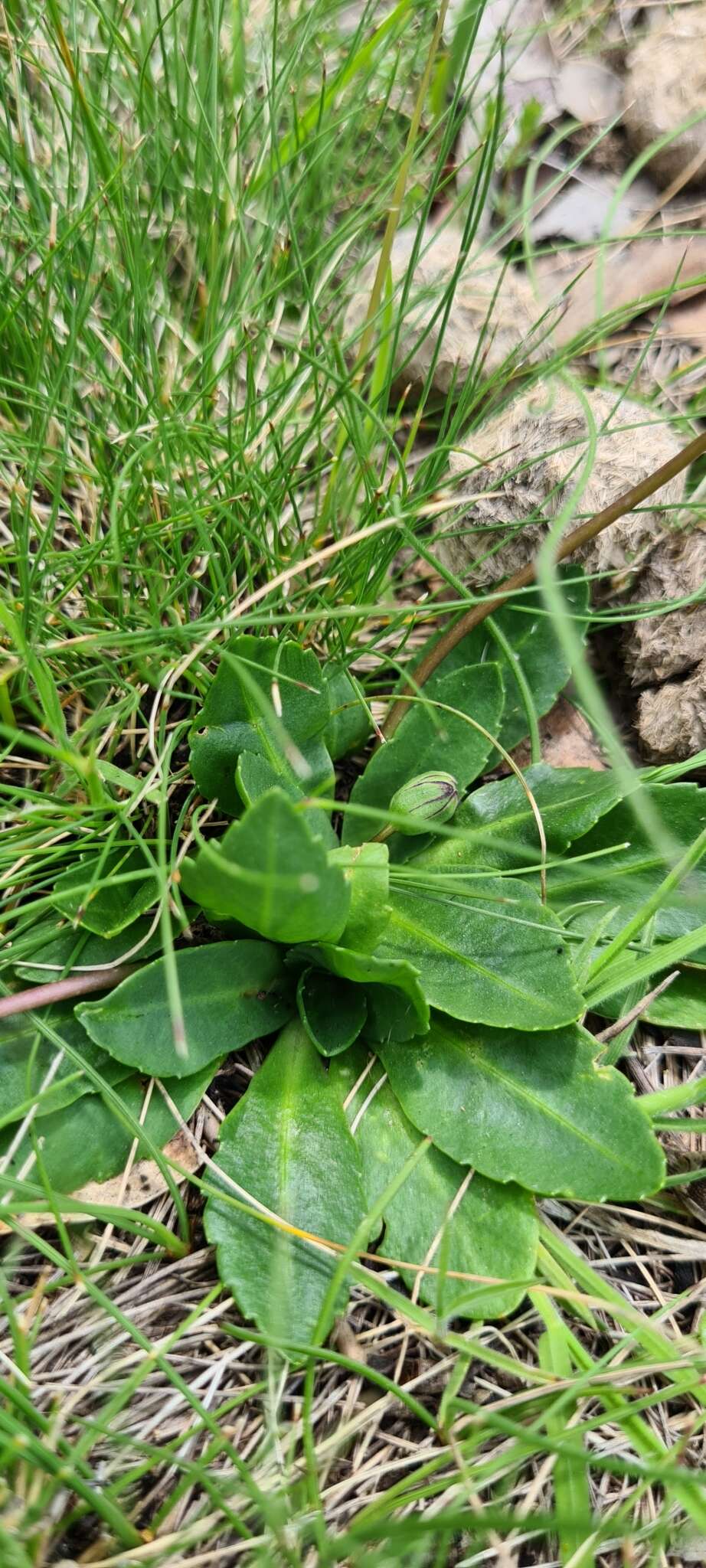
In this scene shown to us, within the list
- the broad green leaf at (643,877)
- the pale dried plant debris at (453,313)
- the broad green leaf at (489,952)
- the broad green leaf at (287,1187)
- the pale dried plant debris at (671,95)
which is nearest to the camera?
the broad green leaf at (287,1187)

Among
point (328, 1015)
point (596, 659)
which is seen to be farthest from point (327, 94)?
point (328, 1015)

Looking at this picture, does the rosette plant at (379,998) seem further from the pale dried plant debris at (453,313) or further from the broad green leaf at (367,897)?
the pale dried plant debris at (453,313)

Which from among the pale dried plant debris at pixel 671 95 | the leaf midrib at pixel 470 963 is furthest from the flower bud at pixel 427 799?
the pale dried plant debris at pixel 671 95

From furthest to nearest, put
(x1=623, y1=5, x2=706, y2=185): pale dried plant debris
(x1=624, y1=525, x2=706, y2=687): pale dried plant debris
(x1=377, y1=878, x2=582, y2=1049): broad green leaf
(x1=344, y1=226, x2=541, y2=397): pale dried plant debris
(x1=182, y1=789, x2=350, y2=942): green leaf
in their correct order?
(x1=623, y1=5, x2=706, y2=185): pale dried plant debris
(x1=344, y1=226, x2=541, y2=397): pale dried plant debris
(x1=624, y1=525, x2=706, y2=687): pale dried plant debris
(x1=377, y1=878, x2=582, y2=1049): broad green leaf
(x1=182, y1=789, x2=350, y2=942): green leaf

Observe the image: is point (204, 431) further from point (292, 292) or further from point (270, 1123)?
point (270, 1123)

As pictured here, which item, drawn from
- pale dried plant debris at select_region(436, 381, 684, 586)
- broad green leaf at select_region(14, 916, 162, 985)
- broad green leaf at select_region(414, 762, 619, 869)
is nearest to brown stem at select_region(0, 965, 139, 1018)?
broad green leaf at select_region(14, 916, 162, 985)

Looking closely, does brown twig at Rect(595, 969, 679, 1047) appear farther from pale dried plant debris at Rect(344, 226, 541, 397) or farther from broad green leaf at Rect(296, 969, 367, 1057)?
pale dried plant debris at Rect(344, 226, 541, 397)
